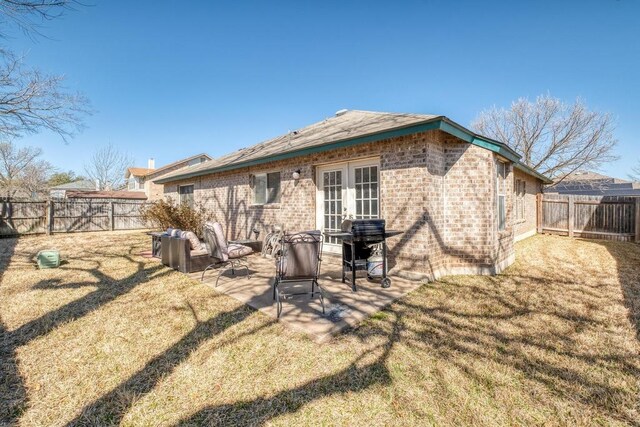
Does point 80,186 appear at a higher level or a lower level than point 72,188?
higher

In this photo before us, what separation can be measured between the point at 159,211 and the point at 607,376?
43.4 feet

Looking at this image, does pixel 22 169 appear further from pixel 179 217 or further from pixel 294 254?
pixel 294 254

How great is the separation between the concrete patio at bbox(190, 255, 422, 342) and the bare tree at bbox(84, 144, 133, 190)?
42.1m

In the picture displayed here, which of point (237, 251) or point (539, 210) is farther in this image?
point (539, 210)

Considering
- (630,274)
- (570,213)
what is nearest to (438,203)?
(630,274)

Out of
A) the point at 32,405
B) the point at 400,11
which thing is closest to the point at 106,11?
the point at 400,11

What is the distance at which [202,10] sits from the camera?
9.03 m

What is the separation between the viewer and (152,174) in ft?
110

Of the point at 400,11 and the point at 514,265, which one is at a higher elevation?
the point at 400,11

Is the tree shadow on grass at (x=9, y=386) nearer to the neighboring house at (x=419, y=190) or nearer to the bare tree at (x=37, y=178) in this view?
the neighboring house at (x=419, y=190)

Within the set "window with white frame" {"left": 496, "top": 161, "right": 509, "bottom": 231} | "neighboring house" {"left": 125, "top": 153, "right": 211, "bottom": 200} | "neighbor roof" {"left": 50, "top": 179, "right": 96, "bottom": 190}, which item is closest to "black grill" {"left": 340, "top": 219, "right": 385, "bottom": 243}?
"window with white frame" {"left": 496, "top": 161, "right": 509, "bottom": 231}

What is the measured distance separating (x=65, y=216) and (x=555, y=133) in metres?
33.0

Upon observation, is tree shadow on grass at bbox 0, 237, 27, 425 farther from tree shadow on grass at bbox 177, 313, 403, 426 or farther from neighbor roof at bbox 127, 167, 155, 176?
neighbor roof at bbox 127, 167, 155, 176

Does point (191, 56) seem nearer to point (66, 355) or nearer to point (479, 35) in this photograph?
point (479, 35)
